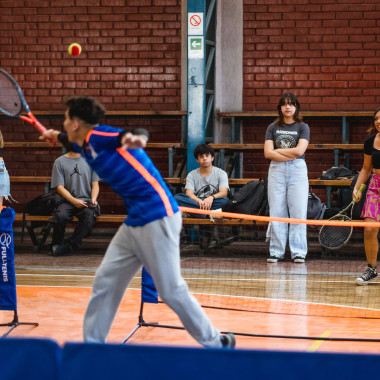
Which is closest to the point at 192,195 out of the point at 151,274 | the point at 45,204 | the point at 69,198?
the point at 69,198

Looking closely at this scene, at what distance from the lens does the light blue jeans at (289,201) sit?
31.3 ft

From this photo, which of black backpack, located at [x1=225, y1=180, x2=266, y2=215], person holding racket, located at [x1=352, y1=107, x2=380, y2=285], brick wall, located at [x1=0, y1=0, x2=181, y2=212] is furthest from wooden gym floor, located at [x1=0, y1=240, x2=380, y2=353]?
brick wall, located at [x1=0, y1=0, x2=181, y2=212]

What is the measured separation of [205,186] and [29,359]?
310 inches

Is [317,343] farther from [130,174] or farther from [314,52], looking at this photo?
[314,52]

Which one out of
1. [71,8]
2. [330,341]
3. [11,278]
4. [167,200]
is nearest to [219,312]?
[330,341]

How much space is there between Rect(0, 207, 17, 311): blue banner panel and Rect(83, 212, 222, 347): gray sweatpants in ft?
5.42

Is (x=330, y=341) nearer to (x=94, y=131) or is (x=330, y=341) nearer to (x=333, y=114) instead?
(x=94, y=131)

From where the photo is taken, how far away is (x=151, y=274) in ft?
14.1

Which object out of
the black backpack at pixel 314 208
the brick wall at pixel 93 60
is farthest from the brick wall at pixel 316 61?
the black backpack at pixel 314 208

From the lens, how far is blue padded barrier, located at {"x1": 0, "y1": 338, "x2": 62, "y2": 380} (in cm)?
251

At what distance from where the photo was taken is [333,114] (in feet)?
39.5

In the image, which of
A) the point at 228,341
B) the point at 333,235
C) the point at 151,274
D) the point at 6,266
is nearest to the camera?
the point at 151,274

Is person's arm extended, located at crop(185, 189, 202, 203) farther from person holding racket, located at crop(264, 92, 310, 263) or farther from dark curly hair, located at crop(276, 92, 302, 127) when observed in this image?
dark curly hair, located at crop(276, 92, 302, 127)

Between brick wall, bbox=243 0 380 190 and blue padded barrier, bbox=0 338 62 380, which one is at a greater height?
brick wall, bbox=243 0 380 190
